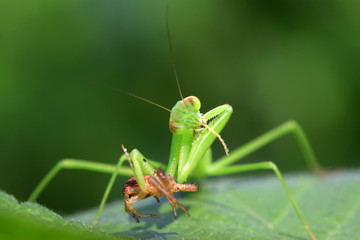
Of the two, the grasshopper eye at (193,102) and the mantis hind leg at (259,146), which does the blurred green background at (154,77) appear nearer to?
the mantis hind leg at (259,146)

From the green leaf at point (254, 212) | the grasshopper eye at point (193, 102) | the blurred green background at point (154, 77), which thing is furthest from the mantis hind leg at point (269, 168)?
the blurred green background at point (154, 77)

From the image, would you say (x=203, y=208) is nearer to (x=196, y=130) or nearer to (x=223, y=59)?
(x=196, y=130)

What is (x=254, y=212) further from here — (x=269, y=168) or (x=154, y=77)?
(x=154, y=77)

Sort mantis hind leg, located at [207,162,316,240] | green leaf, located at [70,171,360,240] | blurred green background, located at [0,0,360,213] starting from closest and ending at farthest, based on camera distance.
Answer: green leaf, located at [70,171,360,240] → mantis hind leg, located at [207,162,316,240] → blurred green background, located at [0,0,360,213]

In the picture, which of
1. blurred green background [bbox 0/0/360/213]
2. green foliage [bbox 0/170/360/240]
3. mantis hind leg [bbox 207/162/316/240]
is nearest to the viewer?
green foliage [bbox 0/170/360/240]

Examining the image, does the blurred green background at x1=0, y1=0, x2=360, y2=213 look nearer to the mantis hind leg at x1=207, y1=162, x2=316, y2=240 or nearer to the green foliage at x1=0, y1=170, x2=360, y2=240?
the green foliage at x1=0, y1=170, x2=360, y2=240

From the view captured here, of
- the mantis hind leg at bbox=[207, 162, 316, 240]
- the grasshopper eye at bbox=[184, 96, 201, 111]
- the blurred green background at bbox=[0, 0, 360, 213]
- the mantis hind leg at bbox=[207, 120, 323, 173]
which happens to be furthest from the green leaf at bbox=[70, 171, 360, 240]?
the blurred green background at bbox=[0, 0, 360, 213]
